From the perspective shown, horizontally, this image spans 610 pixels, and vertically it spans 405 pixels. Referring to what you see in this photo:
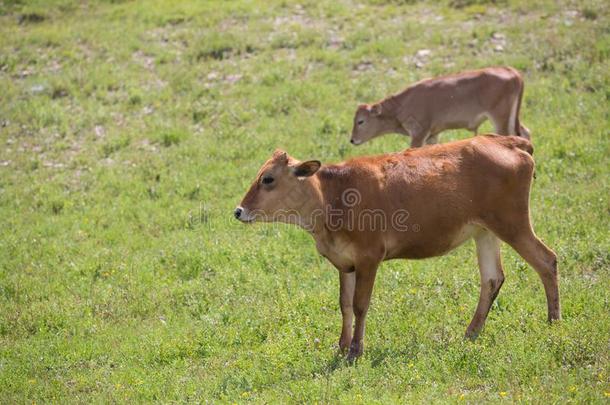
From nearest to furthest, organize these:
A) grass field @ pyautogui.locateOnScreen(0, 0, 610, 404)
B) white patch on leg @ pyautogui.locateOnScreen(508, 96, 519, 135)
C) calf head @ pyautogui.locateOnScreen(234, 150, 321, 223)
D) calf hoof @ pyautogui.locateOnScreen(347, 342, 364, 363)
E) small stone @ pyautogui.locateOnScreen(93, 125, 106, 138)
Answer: grass field @ pyautogui.locateOnScreen(0, 0, 610, 404), calf hoof @ pyautogui.locateOnScreen(347, 342, 364, 363), calf head @ pyautogui.locateOnScreen(234, 150, 321, 223), white patch on leg @ pyautogui.locateOnScreen(508, 96, 519, 135), small stone @ pyautogui.locateOnScreen(93, 125, 106, 138)

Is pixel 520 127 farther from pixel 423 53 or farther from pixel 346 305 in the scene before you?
pixel 346 305

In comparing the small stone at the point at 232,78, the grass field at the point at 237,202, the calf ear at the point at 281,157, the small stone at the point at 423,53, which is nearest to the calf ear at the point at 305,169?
the calf ear at the point at 281,157

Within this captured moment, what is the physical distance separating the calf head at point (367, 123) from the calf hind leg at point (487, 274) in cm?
773

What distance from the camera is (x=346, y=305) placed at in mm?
11078

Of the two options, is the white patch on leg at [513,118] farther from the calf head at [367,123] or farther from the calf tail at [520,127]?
the calf head at [367,123]

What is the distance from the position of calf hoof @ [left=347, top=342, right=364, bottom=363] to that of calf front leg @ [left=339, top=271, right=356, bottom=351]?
0.29 m

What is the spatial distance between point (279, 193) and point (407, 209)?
163 cm

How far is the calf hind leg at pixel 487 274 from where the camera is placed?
11102 mm

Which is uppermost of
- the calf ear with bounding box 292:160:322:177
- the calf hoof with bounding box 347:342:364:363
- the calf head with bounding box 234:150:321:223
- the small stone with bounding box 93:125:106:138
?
the calf ear with bounding box 292:160:322:177

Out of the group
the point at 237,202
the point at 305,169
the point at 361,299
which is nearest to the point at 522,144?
the point at 305,169

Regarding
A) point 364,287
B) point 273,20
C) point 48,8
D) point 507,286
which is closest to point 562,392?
point 364,287

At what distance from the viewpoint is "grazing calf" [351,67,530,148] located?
58.0 feet

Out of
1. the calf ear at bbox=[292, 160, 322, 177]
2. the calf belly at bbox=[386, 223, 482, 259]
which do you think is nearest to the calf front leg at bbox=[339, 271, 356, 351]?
the calf belly at bbox=[386, 223, 482, 259]

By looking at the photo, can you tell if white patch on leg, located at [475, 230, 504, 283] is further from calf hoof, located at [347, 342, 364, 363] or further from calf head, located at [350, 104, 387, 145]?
calf head, located at [350, 104, 387, 145]
